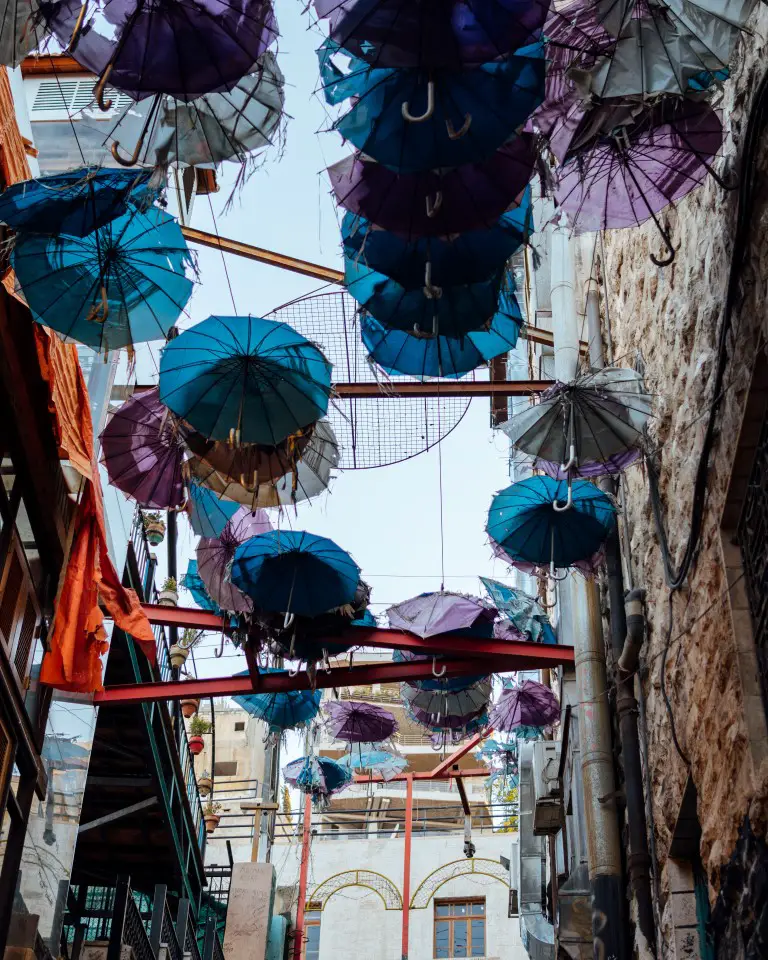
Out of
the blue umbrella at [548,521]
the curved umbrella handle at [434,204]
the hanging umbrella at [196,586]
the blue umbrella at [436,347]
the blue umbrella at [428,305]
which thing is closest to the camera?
the curved umbrella handle at [434,204]

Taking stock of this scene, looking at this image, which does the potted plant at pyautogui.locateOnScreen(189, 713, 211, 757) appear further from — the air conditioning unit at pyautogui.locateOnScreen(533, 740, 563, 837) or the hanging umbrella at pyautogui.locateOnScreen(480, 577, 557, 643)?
the hanging umbrella at pyautogui.locateOnScreen(480, 577, 557, 643)

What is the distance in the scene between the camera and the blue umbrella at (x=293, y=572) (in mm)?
11508

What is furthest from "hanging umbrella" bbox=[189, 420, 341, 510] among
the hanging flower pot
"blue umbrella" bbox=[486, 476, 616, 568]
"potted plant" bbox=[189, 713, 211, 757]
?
"potted plant" bbox=[189, 713, 211, 757]

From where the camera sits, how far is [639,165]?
7297 mm

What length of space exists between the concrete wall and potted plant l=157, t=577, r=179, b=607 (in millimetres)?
14857

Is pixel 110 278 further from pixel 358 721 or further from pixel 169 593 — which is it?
pixel 358 721

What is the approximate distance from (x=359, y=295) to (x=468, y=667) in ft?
20.8

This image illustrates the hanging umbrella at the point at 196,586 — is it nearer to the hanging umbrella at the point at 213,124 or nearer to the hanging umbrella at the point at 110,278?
the hanging umbrella at the point at 110,278

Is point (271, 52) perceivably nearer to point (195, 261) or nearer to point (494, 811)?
point (195, 261)

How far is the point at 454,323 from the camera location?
8008mm

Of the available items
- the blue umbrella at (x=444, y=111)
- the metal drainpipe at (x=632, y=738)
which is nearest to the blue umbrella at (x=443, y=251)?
the blue umbrella at (x=444, y=111)

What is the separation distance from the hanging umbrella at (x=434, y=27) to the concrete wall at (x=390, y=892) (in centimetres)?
2649

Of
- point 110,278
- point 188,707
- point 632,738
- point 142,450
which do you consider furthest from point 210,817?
point 110,278

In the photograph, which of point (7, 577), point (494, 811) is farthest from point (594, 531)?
point (494, 811)
